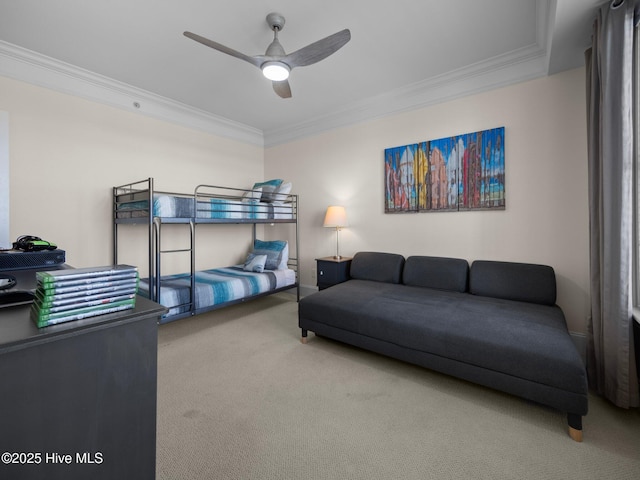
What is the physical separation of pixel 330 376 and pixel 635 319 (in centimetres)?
204

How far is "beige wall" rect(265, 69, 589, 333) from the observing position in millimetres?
2594

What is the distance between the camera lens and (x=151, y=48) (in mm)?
2643

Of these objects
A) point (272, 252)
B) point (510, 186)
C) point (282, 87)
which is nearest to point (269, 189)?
point (272, 252)

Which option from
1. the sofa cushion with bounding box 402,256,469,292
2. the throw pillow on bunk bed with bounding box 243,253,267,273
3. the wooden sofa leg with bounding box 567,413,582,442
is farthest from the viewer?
the throw pillow on bunk bed with bounding box 243,253,267,273

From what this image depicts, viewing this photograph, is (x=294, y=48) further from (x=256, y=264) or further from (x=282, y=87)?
(x=256, y=264)

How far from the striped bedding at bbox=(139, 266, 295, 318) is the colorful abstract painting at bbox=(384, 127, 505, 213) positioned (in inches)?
71.1

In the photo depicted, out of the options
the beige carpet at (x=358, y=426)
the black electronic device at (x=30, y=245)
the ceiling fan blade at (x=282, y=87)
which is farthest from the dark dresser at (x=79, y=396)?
the ceiling fan blade at (x=282, y=87)

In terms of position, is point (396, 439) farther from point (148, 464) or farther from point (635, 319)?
point (635, 319)

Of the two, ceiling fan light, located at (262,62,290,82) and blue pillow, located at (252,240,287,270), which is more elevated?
ceiling fan light, located at (262,62,290,82)

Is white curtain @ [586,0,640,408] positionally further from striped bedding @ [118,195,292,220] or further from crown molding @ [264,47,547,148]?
striped bedding @ [118,195,292,220]

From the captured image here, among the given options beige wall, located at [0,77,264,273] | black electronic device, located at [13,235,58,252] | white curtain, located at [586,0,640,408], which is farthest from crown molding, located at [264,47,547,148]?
black electronic device, located at [13,235,58,252]

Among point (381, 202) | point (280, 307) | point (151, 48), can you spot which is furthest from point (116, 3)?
point (280, 307)

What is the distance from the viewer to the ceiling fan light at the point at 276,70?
7.26 ft

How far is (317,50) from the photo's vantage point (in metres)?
2.11
